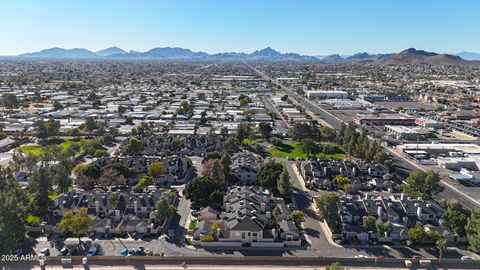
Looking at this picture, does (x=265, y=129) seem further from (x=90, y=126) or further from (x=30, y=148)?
(x=30, y=148)

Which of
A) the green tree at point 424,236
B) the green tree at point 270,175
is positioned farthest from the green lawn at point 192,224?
the green tree at point 424,236

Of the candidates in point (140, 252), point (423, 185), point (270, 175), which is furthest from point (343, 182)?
point (140, 252)

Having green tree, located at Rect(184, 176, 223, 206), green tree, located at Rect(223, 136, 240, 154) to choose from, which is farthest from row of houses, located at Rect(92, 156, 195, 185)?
green tree, located at Rect(223, 136, 240, 154)

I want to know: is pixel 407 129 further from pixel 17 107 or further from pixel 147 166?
pixel 17 107

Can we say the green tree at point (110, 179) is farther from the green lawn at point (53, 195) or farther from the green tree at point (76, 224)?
the green tree at point (76, 224)

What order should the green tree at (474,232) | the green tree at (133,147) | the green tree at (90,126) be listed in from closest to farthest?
the green tree at (474,232) < the green tree at (133,147) < the green tree at (90,126)

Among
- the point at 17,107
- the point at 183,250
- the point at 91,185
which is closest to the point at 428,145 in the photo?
the point at 183,250
